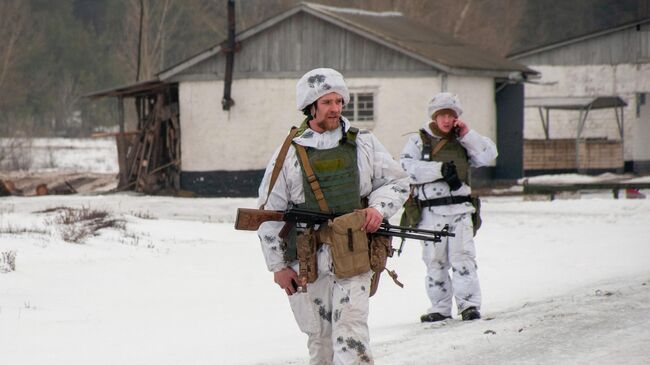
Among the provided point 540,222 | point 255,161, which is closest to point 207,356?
point 540,222

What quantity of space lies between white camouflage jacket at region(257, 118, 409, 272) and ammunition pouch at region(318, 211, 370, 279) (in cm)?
19

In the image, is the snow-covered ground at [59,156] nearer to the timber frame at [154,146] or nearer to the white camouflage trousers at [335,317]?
the timber frame at [154,146]

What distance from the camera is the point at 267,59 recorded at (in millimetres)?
28203

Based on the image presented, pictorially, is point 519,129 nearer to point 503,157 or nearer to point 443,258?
point 503,157

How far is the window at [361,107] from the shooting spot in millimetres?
28047

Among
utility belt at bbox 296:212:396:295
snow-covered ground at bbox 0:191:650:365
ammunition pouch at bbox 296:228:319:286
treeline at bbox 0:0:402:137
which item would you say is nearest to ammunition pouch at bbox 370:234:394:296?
utility belt at bbox 296:212:396:295

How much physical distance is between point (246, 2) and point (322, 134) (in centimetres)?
6311

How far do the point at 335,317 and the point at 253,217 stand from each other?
0.69m

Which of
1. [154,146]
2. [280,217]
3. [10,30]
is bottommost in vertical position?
[154,146]

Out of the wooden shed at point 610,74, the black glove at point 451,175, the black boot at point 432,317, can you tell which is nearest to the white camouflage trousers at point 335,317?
the black glove at point 451,175

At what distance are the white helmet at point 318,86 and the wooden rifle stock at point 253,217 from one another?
0.62m

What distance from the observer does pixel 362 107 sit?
92.8 ft

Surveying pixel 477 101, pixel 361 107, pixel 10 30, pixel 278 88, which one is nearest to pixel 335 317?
pixel 278 88

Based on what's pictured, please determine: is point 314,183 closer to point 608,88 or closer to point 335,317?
point 335,317
